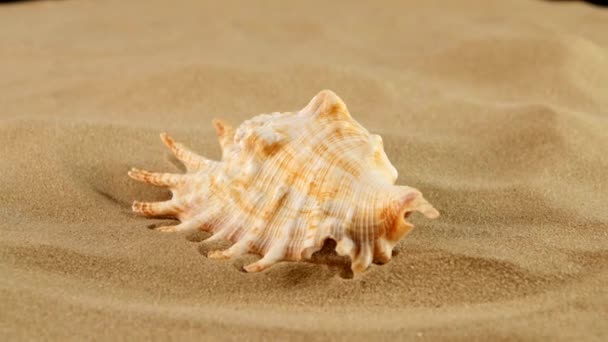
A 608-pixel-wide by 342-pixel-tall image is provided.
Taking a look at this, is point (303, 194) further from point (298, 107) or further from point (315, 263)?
point (298, 107)

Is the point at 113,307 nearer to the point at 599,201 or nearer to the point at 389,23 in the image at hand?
the point at 599,201

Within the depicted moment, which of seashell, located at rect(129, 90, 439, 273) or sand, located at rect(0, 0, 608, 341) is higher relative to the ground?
seashell, located at rect(129, 90, 439, 273)

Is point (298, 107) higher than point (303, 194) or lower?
lower

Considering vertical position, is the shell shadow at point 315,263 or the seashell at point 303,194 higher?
the seashell at point 303,194

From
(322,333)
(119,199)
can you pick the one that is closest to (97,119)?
(119,199)

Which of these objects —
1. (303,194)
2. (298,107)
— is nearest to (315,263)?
(303,194)
